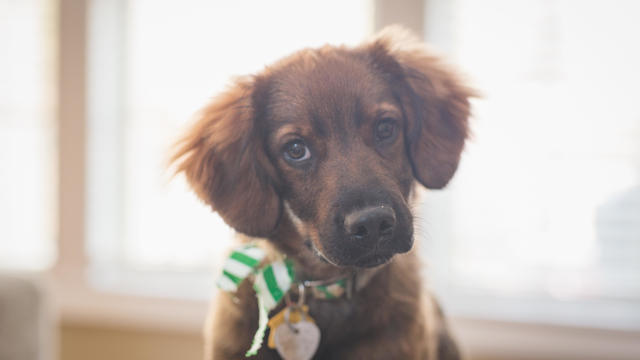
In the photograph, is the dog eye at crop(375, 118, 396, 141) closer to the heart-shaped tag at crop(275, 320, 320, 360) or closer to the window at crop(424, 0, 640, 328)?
the heart-shaped tag at crop(275, 320, 320, 360)

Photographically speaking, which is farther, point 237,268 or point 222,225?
point 222,225

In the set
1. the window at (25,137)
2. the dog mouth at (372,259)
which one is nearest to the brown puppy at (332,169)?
the dog mouth at (372,259)

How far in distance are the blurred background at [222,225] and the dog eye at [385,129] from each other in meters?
0.87

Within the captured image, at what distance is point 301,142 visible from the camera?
1024mm

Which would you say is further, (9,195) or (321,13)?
(9,195)

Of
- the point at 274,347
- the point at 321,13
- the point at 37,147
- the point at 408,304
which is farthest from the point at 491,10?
the point at 37,147

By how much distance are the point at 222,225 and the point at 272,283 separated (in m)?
0.98

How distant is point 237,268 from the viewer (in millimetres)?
954

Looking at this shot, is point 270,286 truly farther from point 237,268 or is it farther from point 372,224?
point 372,224

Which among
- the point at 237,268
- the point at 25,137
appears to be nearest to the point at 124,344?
the point at 25,137

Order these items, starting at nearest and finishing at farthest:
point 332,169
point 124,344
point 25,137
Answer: point 332,169
point 124,344
point 25,137

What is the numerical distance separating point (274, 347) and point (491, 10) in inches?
69.7

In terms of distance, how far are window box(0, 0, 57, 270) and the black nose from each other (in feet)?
7.16

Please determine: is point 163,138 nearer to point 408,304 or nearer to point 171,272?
point 171,272
